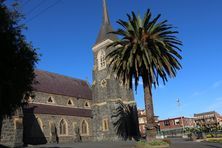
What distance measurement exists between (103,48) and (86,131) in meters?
17.5

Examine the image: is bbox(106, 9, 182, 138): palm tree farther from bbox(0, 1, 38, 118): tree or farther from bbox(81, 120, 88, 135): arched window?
bbox(81, 120, 88, 135): arched window

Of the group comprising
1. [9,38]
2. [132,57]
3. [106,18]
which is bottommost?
[9,38]

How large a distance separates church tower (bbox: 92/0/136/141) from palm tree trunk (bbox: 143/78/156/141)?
1926cm

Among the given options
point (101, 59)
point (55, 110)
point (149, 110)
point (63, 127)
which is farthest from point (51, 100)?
point (149, 110)

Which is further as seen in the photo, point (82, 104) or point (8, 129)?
point (82, 104)

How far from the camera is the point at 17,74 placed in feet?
54.6

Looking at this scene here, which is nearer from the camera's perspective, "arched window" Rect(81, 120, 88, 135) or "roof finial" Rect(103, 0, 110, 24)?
"arched window" Rect(81, 120, 88, 135)

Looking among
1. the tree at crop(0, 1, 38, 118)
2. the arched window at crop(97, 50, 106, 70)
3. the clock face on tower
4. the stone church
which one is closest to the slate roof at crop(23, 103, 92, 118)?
the stone church

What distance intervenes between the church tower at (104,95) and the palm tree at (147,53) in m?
19.0

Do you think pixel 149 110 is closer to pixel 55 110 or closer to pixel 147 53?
pixel 147 53

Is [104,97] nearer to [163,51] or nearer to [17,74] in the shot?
[163,51]

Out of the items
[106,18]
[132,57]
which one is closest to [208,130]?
[106,18]

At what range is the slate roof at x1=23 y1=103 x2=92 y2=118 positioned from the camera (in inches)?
1930

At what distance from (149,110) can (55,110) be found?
27.1 meters
